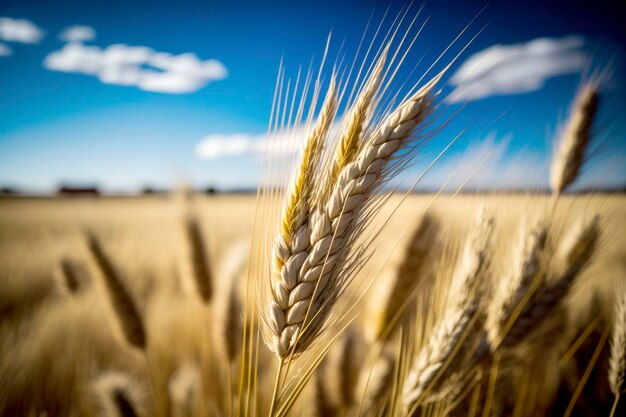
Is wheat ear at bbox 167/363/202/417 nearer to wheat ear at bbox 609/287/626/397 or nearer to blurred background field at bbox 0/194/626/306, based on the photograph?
blurred background field at bbox 0/194/626/306

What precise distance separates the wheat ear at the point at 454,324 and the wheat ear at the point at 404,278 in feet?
1.01

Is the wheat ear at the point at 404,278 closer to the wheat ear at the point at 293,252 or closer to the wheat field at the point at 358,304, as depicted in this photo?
the wheat field at the point at 358,304

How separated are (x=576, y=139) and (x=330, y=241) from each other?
188 cm

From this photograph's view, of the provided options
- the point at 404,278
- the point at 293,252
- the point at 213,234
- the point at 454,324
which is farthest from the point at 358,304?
the point at 213,234

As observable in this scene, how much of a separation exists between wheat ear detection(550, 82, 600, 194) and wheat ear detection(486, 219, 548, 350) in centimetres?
65

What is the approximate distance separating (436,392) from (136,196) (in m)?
32.0

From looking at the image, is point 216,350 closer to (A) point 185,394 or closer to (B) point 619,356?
(A) point 185,394

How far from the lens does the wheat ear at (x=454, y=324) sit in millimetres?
829

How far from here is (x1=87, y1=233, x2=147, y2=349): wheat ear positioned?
1.27 metres

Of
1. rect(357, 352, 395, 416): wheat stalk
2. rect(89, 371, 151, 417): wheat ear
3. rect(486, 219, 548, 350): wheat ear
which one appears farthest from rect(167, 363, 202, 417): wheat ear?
rect(486, 219, 548, 350): wheat ear

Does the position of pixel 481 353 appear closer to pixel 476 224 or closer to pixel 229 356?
pixel 476 224

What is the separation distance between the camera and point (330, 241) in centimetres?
58

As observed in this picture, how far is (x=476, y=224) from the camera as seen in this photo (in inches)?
40.3

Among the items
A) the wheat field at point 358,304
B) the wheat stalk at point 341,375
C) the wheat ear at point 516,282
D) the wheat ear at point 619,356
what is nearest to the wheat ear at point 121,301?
the wheat field at point 358,304
